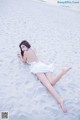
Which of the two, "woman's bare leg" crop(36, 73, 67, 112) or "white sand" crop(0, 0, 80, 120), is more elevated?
"woman's bare leg" crop(36, 73, 67, 112)

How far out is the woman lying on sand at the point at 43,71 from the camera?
4.49 feet

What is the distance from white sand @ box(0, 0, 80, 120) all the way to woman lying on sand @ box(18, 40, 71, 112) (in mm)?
33

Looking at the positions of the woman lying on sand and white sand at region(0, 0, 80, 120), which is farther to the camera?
the woman lying on sand

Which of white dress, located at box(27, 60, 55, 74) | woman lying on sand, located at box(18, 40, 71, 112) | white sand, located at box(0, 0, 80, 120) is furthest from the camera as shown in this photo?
white dress, located at box(27, 60, 55, 74)

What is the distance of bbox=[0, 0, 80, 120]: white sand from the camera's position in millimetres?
1256

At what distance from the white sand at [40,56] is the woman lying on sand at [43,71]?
0.03 m

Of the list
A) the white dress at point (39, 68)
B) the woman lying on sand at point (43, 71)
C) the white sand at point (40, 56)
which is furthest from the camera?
the white dress at point (39, 68)

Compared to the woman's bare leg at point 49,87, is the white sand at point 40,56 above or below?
below

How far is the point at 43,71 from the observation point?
5.08 ft

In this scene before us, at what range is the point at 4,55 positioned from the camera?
1891 millimetres

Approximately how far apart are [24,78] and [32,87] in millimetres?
130

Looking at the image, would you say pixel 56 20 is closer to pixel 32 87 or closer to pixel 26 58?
pixel 26 58

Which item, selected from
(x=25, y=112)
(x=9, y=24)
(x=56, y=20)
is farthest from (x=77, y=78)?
(x=56, y=20)

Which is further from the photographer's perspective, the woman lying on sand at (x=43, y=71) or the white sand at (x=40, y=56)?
the woman lying on sand at (x=43, y=71)
